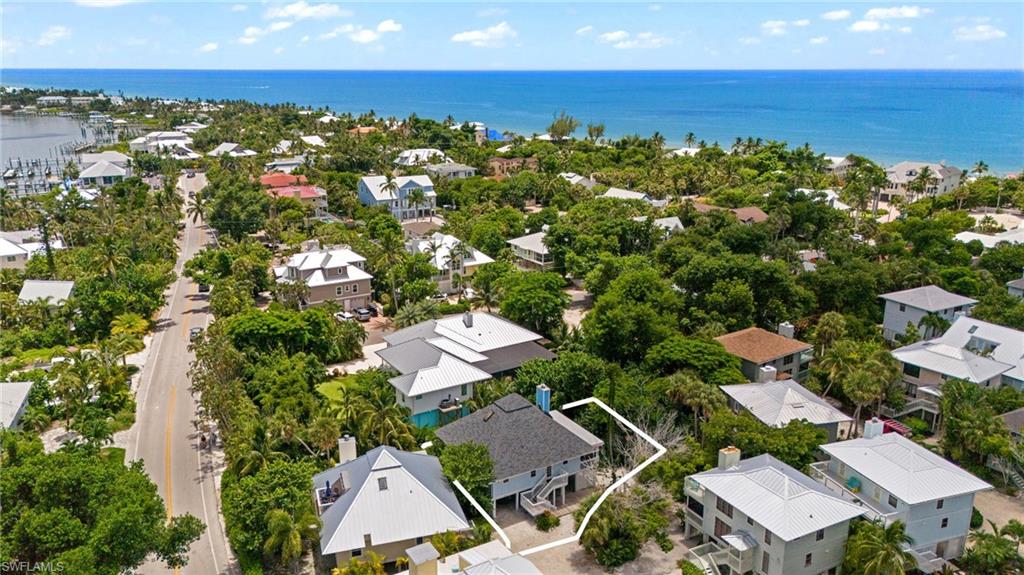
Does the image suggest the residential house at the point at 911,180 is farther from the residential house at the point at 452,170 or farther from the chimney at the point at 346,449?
the chimney at the point at 346,449

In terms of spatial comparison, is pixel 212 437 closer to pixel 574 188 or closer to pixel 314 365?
pixel 314 365

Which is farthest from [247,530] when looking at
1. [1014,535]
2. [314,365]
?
[1014,535]

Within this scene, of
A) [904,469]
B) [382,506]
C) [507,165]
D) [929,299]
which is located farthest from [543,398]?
[507,165]

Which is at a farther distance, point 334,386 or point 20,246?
point 20,246

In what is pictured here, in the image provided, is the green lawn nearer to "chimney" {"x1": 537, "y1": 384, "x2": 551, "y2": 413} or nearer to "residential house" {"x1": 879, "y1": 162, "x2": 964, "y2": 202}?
"chimney" {"x1": 537, "y1": 384, "x2": 551, "y2": 413}

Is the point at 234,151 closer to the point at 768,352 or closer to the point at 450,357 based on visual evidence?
the point at 450,357

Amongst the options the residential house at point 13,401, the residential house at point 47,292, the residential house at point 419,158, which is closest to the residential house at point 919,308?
the residential house at point 13,401
